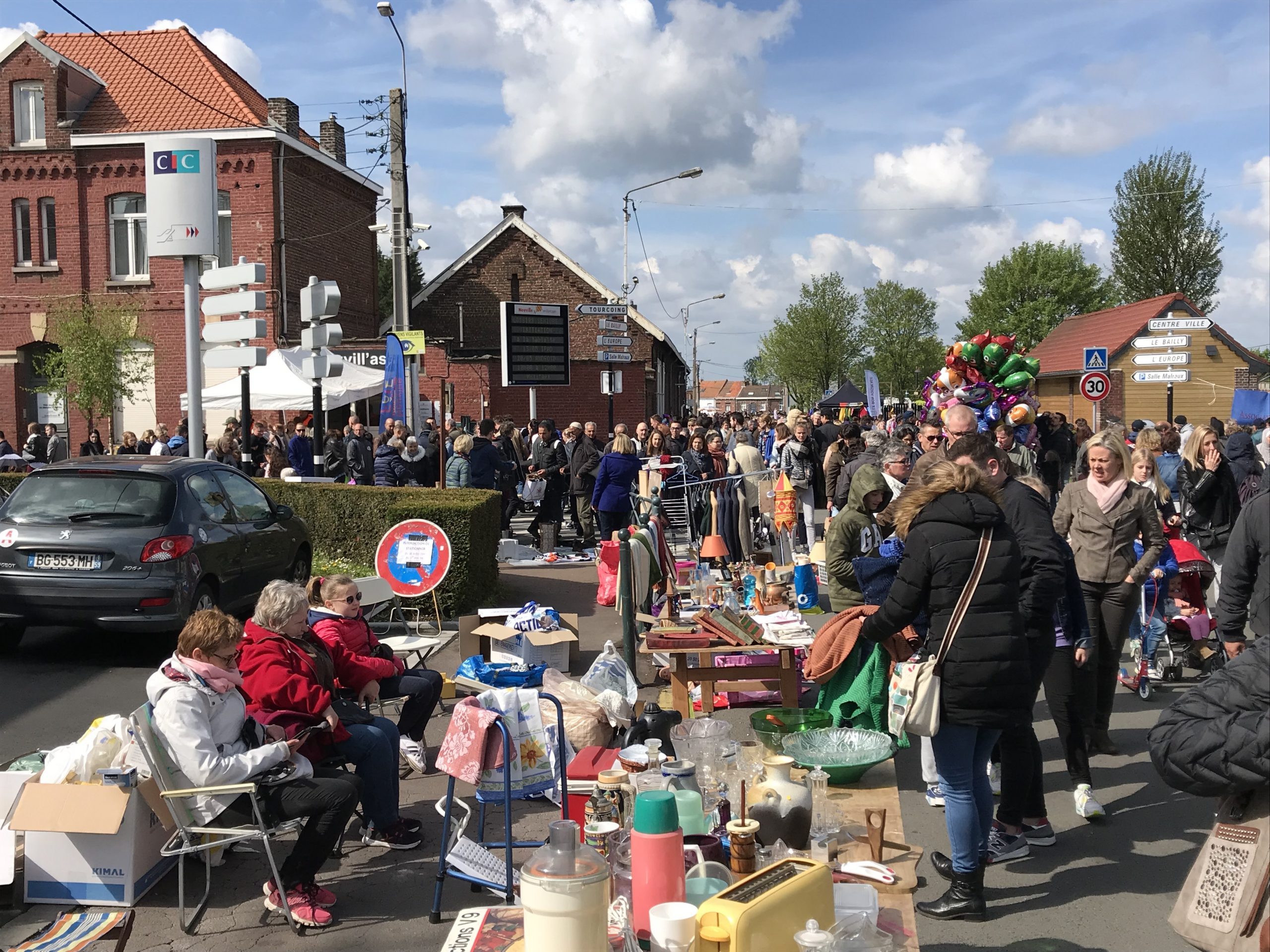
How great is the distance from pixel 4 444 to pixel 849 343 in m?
61.9

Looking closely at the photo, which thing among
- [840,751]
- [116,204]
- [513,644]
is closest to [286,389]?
[116,204]

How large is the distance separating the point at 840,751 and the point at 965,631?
981mm

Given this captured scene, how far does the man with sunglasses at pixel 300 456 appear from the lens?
18828mm

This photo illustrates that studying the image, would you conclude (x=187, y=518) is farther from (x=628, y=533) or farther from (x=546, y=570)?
(x=546, y=570)

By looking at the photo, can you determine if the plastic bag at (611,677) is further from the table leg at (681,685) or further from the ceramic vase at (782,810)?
the ceramic vase at (782,810)

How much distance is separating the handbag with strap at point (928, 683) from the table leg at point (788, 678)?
2.72m

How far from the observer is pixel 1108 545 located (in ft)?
20.5

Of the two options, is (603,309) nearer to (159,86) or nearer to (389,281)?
(159,86)

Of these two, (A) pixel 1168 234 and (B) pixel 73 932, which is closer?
(B) pixel 73 932

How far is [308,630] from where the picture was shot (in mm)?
5398

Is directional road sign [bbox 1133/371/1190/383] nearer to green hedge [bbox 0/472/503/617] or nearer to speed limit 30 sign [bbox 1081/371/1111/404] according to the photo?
speed limit 30 sign [bbox 1081/371/1111/404]

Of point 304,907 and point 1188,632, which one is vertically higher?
point 1188,632

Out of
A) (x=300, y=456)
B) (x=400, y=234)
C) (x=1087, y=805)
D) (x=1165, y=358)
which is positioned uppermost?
(x=400, y=234)

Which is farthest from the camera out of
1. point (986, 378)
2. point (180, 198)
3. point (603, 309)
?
point (603, 309)
